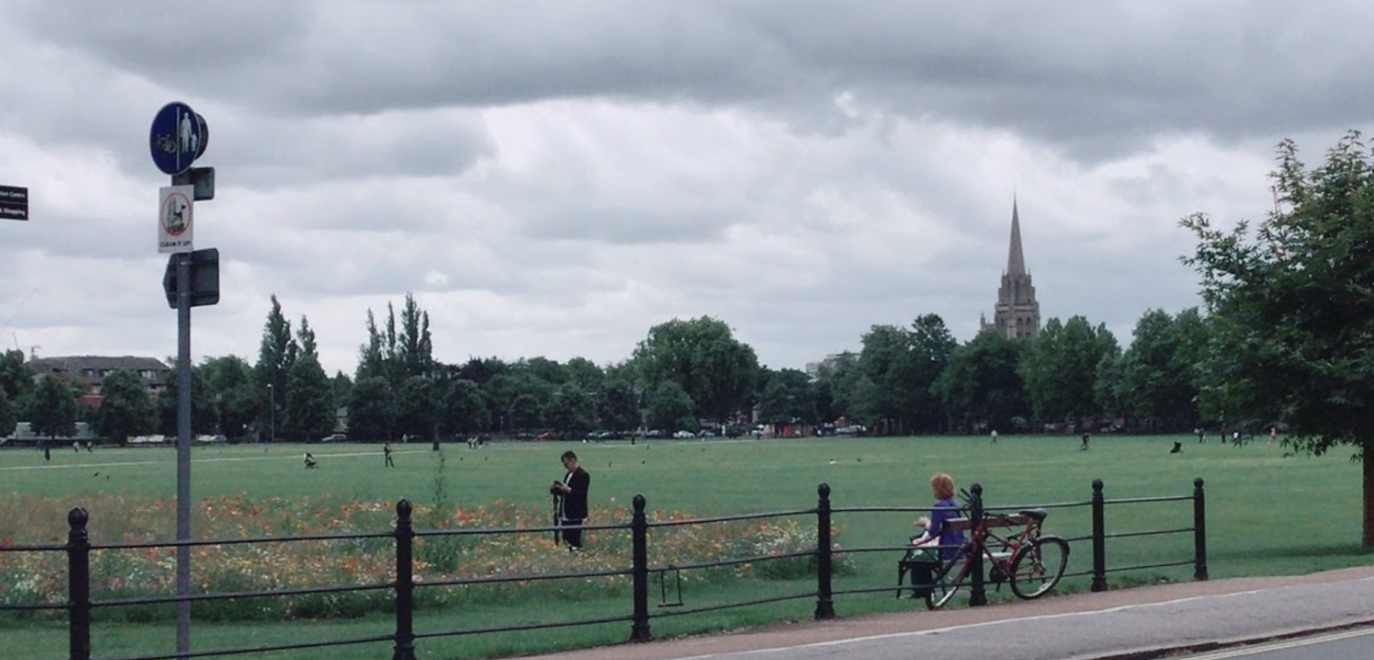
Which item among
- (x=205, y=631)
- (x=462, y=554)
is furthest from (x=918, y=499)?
(x=205, y=631)

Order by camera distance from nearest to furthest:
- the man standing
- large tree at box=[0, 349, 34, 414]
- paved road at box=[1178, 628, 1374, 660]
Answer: paved road at box=[1178, 628, 1374, 660] < the man standing < large tree at box=[0, 349, 34, 414]

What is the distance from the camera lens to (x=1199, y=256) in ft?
98.6

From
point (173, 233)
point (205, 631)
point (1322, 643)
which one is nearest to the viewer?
point (173, 233)

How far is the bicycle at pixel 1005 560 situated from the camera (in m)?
18.7

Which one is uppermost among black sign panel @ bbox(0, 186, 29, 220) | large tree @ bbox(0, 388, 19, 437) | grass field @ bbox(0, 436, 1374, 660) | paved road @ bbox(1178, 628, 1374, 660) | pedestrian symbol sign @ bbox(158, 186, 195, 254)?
black sign panel @ bbox(0, 186, 29, 220)

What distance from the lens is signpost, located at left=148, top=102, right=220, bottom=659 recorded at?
11859mm

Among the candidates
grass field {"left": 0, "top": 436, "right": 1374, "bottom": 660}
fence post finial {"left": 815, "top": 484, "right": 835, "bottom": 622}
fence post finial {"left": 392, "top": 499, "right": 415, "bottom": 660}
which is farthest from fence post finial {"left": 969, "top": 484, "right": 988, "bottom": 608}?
fence post finial {"left": 392, "top": 499, "right": 415, "bottom": 660}

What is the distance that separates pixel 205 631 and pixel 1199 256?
18.6m

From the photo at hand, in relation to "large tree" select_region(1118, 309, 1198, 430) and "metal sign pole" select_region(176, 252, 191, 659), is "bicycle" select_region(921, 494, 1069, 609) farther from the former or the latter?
"large tree" select_region(1118, 309, 1198, 430)

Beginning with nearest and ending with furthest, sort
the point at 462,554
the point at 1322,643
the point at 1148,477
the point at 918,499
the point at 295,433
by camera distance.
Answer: the point at 1322,643 → the point at 462,554 → the point at 918,499 → the point at 1148,477 → the point at 295,433

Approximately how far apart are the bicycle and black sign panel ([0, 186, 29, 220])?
32.0 feet

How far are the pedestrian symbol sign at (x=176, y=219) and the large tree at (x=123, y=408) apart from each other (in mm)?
166506

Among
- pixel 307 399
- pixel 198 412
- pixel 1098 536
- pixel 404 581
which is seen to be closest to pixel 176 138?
pixel 404 581

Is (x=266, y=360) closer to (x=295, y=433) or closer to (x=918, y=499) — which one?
(x=295, y=433)
